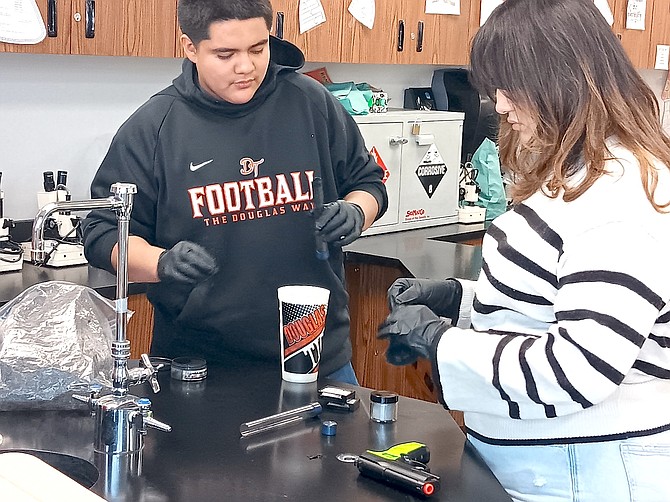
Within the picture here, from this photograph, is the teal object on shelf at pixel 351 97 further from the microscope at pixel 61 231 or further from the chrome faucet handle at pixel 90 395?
the chrome faucet handle at pixel 90 395

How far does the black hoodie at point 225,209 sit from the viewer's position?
6.23 ft

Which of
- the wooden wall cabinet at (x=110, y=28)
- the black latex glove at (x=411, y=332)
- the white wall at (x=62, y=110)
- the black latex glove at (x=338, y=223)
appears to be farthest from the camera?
the white wall at (x=62, y=110)

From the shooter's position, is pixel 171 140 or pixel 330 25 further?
pixel 330 25

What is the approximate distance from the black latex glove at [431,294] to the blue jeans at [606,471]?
416 mm

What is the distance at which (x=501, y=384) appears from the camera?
1.26 meters

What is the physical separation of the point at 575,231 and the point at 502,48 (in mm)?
287

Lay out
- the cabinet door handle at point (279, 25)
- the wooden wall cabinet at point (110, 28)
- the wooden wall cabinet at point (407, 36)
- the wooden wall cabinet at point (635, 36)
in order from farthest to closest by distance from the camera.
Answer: the wooden wall cabinet at point (635, 36) → the wooden wall cabinet at point (407, 36) → the cabinet door handle at point (279, 25) → the wooden wall cabinet at point (110, 28)

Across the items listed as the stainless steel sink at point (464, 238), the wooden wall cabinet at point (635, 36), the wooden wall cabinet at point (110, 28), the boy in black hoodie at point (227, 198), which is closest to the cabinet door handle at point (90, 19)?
the wooden wall cabinet at point (110, 28)

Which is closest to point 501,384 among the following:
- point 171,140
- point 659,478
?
point 659,478

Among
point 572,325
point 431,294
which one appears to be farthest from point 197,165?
point 572,325

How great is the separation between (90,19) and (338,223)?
3.88 feet

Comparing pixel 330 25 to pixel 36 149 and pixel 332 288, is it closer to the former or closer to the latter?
pixel 36 149

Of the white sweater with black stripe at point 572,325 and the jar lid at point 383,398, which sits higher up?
the white sweater with black stripe at point 572,325

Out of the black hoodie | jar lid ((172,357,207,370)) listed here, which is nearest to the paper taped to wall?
the black hoodie
